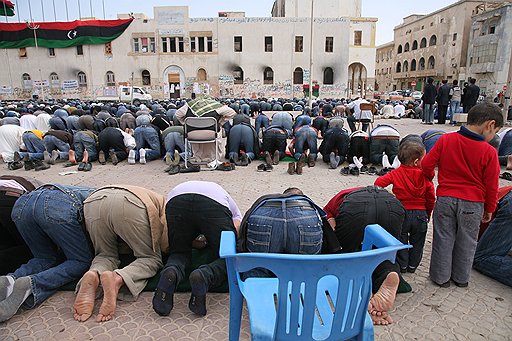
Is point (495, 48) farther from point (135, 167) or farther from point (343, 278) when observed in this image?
point (343, 278)

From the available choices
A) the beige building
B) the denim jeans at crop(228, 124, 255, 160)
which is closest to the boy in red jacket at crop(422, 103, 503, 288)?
the denim jeans at crop(228, 124, 255, 160)

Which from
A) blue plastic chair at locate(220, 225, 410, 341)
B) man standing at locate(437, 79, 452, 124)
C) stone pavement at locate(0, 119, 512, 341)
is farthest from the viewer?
man standing at locate(437, 79, 452, 124)

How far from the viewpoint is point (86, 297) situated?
2.84 meters

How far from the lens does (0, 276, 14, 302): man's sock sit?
2.80 metres

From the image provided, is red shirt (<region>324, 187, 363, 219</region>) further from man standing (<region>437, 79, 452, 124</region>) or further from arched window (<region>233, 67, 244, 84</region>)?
arched window (<region>233, 67, 244, 84</region>)

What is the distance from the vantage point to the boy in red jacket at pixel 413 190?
334 cm

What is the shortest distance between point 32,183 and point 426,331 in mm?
3739

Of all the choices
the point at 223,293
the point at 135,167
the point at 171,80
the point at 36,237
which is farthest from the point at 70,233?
the point at 171,80

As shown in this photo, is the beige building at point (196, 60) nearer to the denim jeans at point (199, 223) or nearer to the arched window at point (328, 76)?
the arched window at point (328, 76)

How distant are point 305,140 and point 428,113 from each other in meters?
10.1

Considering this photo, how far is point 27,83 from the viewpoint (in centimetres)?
3741

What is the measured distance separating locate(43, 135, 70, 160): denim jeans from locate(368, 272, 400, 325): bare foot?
815 cm

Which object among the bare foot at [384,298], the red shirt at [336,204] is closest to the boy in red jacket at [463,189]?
the red shirt at [336,204]

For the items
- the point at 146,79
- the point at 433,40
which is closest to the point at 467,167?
the point at 146,79
